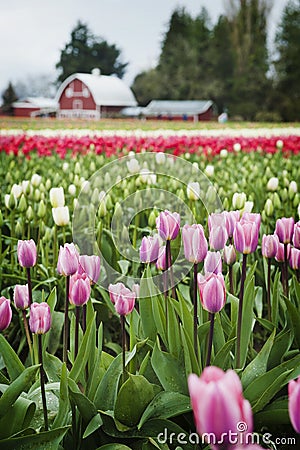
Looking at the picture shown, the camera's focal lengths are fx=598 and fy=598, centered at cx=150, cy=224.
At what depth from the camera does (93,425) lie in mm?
1217

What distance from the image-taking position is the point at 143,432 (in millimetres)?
1287

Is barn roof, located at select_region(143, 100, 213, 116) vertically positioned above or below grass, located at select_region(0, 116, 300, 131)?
above

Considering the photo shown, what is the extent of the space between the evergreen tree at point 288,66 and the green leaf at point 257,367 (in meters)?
26.0

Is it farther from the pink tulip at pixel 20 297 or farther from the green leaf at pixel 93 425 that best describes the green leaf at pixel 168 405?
the pink tulip at pixel 20 297

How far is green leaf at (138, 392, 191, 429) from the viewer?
1278 mm

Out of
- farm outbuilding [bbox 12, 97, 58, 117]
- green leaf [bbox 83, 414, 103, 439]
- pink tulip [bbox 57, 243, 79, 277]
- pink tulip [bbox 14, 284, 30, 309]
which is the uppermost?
farm outbuilding [bbox 12, 97, 58, 117]

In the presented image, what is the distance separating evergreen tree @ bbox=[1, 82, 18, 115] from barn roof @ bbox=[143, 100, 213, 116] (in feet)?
21.7

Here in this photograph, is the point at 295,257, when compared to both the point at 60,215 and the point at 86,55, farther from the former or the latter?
the point at 86,55

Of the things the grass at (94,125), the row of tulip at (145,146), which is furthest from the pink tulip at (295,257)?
the grass at (94,125)

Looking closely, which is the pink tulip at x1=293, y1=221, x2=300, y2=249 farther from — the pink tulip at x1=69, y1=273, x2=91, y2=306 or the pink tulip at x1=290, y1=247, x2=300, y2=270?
the pink tulip at x1=69, y1=273, x2=91, y2=306

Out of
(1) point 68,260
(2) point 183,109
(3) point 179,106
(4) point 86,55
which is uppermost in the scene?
(4) point 86,55

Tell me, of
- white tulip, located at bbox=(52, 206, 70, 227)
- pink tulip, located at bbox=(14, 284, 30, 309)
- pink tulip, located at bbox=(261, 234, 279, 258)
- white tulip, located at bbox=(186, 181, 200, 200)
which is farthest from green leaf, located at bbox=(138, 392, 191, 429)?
white tulip, located at bbox=(186, 181, 200, 200)

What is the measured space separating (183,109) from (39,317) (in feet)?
104

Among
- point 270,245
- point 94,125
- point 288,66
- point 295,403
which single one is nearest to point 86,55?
point 94,125
